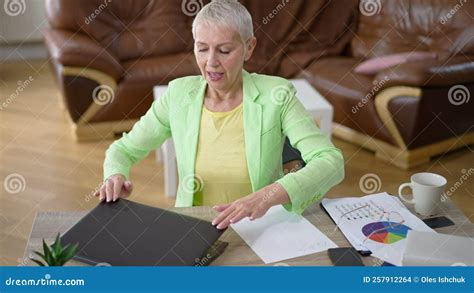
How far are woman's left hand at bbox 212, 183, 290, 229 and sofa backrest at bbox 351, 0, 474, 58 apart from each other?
2401 mm

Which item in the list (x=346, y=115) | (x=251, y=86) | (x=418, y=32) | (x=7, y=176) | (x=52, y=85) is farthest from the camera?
(x=52, y=85)

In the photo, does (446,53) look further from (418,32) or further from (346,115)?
(346,115)

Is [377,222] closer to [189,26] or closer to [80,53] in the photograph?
[80,53]

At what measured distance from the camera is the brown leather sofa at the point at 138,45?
11.5 ft

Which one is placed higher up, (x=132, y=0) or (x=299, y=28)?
(x=132, y=0)

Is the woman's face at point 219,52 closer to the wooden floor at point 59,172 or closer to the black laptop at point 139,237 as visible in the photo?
the black laptop at point 139,237

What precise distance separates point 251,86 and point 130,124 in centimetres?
209

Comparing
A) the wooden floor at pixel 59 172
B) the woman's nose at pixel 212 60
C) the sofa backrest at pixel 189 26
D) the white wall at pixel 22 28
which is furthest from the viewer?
the white wall at pixel 22 28

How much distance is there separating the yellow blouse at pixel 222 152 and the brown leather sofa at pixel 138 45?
1908 millimetres

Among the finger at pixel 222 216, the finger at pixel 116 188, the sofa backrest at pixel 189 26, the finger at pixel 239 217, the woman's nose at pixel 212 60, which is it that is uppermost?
the sofa backrest at pixel 189 26

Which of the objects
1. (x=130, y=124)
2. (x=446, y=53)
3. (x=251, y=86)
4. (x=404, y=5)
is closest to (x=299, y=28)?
(x=404, y=5)

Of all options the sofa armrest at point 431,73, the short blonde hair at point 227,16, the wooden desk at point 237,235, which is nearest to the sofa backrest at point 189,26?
the sofa armrest at point 431,73

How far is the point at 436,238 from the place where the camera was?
4.33 feet

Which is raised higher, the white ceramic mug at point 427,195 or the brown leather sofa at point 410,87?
the brown leather sofa at point 410,87
